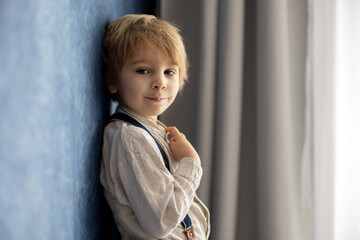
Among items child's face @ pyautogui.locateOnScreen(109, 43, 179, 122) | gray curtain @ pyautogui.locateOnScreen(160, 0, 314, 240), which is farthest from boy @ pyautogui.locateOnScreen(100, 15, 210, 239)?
gray curtain @ pyautogui.locateOnScreen(160, 0, 314, 240)

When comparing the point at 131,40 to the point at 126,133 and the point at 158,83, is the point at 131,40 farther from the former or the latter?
the point at 126,133

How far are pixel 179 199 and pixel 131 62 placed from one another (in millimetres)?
340

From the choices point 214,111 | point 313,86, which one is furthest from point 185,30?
point 313,86

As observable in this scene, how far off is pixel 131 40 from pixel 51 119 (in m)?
0.38

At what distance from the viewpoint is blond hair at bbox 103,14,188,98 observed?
103cm

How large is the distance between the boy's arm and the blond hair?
18 cm

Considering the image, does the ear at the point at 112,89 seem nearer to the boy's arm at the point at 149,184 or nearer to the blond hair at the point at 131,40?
the blond hair at the point at 131,40

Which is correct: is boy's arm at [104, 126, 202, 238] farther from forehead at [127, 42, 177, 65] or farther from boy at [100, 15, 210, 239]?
forehead at [127, 42, 177, 65]

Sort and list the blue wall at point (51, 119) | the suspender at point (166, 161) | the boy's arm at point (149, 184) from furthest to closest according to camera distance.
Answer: the suspender at point (166, 161), the boy's arm at point (149, 184), the blue wall at point (51, 119)

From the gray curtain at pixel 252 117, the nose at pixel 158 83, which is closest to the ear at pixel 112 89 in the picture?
the nose at pixel 158 83

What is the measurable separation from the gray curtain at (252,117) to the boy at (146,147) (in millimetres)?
548

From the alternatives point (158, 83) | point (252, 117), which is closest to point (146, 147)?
point (158, 83)

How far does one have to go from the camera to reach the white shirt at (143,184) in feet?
2.97

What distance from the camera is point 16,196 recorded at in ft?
1.93
